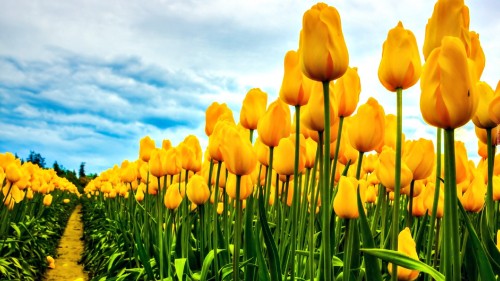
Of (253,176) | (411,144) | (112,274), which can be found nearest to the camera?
(411,144)

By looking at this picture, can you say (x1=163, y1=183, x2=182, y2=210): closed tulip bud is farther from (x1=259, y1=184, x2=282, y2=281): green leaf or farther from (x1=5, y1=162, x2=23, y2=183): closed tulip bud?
(x1=5, y1=162, x2=23, y2=183): closed tulip bud

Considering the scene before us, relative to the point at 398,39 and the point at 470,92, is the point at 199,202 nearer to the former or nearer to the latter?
the point at 398,39

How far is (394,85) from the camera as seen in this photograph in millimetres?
1864

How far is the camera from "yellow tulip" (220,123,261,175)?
7.63 feet

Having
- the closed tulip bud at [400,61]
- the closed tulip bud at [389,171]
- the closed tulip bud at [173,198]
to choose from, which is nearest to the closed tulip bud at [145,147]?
the closed tulip bud at [173,198]

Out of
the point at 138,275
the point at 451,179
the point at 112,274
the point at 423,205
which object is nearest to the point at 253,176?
the point at 423,205

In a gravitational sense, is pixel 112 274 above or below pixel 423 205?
below

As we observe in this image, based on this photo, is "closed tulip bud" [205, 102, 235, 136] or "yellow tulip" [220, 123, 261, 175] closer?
"yellow tulip" [220, 123, 261, 175]

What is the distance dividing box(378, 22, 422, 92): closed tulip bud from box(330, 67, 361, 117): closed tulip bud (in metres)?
0.33

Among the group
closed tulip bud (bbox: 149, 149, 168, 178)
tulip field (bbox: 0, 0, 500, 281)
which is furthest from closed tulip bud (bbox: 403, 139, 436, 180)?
closed tulip bud (bbox: 149, 149, 168, 178)

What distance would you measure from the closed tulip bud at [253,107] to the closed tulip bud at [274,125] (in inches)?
13.2

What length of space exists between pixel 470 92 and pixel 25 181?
7.09 m

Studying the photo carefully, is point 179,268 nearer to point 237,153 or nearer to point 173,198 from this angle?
point 173,198

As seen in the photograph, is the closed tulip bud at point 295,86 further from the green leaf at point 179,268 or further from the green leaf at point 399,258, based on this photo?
the green leaf at point 179,268
